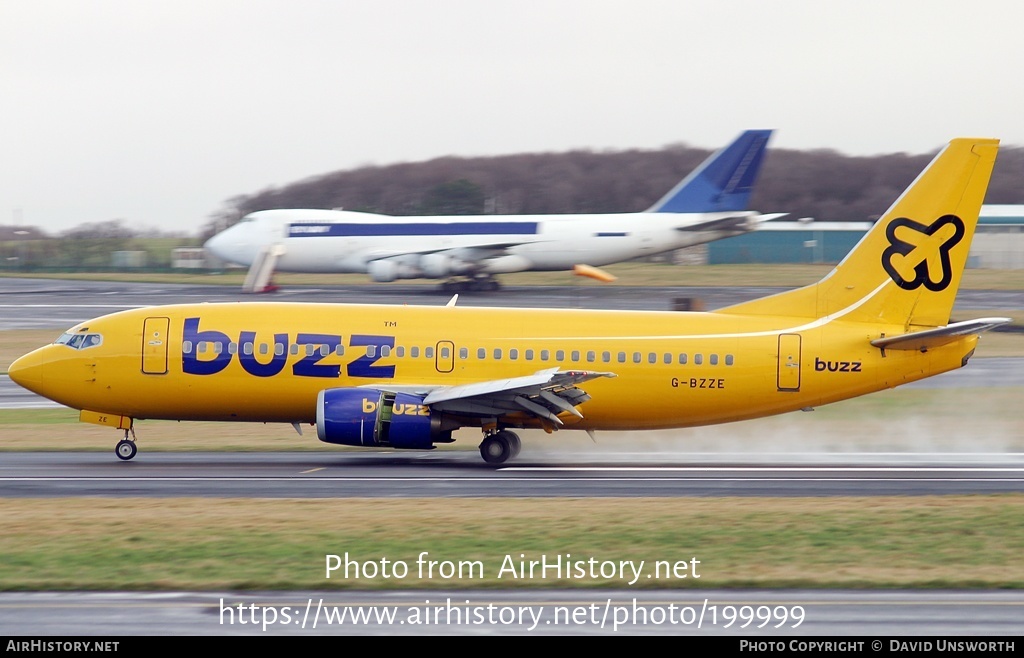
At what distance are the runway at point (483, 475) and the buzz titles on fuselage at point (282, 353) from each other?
7.00ft

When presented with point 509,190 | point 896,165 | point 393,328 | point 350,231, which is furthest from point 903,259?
point 509,190

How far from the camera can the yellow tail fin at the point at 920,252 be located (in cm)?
2734

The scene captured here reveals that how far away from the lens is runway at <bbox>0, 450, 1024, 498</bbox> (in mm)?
22984

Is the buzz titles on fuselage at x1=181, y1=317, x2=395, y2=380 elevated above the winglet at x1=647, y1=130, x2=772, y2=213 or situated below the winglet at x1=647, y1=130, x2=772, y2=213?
below

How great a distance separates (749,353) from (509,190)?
245 feet

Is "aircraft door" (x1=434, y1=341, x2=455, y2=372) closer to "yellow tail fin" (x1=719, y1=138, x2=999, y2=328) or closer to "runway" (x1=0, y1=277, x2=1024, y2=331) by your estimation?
"yellow tail fin" (x1=719, y1=138, x2=999, y2=328)

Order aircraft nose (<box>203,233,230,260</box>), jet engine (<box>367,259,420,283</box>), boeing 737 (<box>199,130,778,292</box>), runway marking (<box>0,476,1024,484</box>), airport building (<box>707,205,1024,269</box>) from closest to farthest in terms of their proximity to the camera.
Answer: runway marking (<box>0,476,1024,484</box>)
boeing 737 (<box>199,130,778,292</box>)
jet engine (<box>367,259,420,283</box>)
aircraft nose (<box>203,233,230,260</box>)
airport building (<box>707,205,1024,269</box>)

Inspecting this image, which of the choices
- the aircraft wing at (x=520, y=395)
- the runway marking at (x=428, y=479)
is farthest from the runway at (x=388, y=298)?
the runway marking at (x=428, y=479)

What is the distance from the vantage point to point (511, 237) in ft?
205

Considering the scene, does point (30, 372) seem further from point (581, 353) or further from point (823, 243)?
point (823, 243)

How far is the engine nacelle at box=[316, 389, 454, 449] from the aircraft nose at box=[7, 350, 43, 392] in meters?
7.00

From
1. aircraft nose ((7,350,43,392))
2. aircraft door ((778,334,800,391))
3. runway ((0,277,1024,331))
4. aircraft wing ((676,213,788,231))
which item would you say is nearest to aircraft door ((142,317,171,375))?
aircraft nose ((7,350,43,392))

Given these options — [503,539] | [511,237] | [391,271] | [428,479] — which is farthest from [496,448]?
[511,237]

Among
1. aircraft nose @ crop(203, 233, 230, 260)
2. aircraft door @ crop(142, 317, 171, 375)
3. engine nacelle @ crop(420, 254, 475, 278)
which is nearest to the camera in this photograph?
aircraft door @ crop(142, 317, 171, 375)
